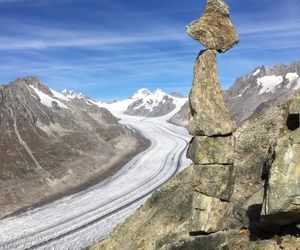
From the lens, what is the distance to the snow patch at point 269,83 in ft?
530

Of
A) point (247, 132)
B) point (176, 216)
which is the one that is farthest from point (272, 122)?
point (176, 216)

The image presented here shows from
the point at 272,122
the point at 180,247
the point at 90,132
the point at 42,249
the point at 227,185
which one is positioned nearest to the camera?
the point at 227,185

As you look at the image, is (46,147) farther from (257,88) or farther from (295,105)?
(257,88)

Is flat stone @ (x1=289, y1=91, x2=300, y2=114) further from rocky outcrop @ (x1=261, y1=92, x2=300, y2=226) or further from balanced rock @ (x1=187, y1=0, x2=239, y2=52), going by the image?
balanced rock @ (x1=187, y1=0, x2=239, y2=52)

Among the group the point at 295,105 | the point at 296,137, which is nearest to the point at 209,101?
the point at 296,137

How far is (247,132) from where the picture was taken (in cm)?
3372

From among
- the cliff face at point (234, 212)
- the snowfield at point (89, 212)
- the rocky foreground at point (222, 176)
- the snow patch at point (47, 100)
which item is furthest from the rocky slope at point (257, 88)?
the rocky foreground at point (222, 176)

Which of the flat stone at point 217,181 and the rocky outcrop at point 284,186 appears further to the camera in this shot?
the flat stone at point 217,181

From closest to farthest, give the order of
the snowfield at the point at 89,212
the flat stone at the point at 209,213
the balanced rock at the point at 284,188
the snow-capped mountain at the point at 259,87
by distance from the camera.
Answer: the balanced rock at the point at 284,188 → the flat stone at the point at 209,213 → the snowfield at the point at 89,212 → the snow-capped mountain at the point at 259,87

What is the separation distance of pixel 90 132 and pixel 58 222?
5374 cm

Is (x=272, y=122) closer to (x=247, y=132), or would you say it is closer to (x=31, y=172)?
(x=247, y=132)

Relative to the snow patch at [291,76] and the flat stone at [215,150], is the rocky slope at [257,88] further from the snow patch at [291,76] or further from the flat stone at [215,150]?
the flat stone at [215,150]

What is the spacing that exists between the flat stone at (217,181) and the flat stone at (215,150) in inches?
10.3

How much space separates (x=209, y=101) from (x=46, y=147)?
62719 mm
